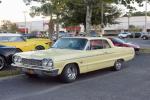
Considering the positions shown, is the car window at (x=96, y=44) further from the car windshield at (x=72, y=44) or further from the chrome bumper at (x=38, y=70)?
the chrome bumper at (x=38, y=70)

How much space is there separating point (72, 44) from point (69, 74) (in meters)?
1.54

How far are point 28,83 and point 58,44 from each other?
2251mm

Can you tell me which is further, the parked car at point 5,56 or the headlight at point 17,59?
the parked car at point 5,56

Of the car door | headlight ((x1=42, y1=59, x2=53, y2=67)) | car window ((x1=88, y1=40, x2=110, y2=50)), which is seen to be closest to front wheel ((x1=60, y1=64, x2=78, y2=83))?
headlight ((x1=42, y1=59, x2=53, y2=67))

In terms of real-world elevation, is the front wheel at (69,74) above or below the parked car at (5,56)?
below

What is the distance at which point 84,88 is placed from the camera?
9461mm

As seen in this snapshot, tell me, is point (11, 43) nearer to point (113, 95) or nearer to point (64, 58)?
point (64, 58)

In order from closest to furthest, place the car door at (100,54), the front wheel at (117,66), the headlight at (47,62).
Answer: the headlight at (47,62) → the car door at (100,54) → the front wheel at (117,66)

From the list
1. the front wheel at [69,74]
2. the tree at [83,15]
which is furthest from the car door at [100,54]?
the tree at [83,15]

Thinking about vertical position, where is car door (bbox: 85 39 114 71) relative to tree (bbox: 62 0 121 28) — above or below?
below

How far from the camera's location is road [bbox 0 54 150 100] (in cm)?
838

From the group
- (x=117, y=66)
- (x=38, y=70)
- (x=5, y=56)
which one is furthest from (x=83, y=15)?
(x=38, y=70)

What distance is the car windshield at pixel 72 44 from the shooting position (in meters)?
11.4

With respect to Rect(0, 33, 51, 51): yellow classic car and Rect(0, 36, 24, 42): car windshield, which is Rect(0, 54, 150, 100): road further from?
Rect(0, 36, 24, 42): car windshield
